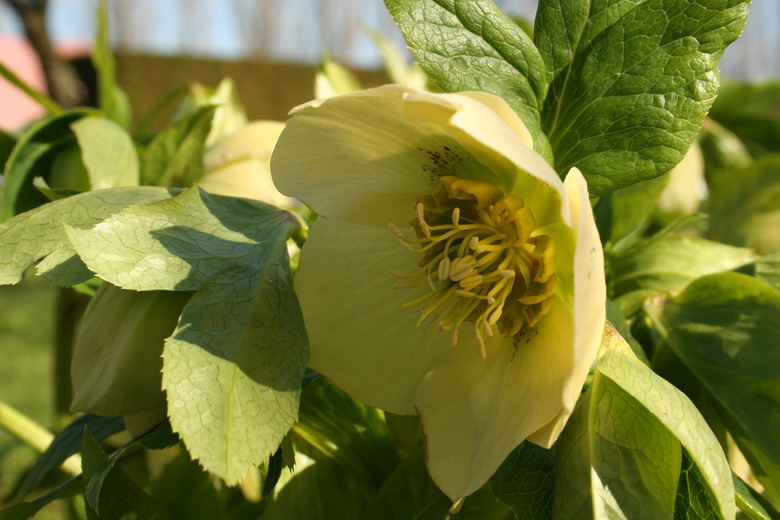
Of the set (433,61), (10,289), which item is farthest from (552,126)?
(10,289)

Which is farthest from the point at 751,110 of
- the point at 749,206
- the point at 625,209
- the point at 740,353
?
the point at 740,353

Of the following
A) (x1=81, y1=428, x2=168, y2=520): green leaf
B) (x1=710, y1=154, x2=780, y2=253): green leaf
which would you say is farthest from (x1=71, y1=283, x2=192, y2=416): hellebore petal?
(x1=710, y1=154, x2=780, y2=253): green leaf

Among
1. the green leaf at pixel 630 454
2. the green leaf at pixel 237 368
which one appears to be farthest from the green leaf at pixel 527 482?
the green leaf at pixel 237 368

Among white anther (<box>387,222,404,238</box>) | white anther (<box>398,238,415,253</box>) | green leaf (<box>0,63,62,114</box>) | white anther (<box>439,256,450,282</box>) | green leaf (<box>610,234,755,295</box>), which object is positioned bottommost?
green leaf (<box>0,63,62,114</box>)

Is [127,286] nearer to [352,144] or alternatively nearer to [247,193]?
[352,144]

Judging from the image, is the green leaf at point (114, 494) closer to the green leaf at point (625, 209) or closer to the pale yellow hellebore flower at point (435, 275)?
the pale yellow hellebore flower at point (435, 275)

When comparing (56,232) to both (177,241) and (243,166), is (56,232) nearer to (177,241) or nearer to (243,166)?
(177,241)

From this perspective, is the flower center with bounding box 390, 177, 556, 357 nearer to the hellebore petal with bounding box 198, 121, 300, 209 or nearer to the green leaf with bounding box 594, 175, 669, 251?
the green leaf with bounding box 594, 175, 669, 251
